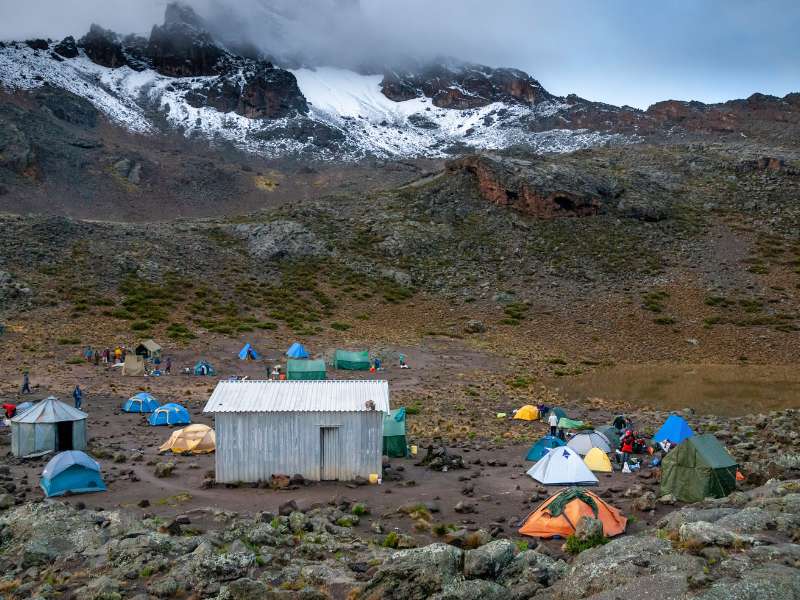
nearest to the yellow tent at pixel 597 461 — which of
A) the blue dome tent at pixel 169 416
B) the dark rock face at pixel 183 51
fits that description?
the blue dome tent at pixel 169 416

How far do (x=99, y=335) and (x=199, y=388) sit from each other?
13.7 m

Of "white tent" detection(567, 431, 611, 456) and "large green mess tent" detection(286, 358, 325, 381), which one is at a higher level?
"large green mess tent" detection(286, 358, 325, 381)

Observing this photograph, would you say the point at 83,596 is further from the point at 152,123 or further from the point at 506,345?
the point at 152,123

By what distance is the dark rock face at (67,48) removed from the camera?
14738cm

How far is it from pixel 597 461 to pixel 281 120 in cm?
13911

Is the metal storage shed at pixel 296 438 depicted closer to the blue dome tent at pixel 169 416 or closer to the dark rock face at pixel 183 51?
the blue dome tent at pixel 169 416

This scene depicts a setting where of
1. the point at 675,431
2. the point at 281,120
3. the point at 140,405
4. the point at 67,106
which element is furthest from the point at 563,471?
the point at 281,120

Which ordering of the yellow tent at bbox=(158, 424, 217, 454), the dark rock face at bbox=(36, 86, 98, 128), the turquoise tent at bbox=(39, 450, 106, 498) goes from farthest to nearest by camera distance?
the dark rock face at bbox=(36, 86, 98, 128) → the yellow tent at bbox=(158, 424, 217, 454) → the turquoise tent at bbox=(39, 450, 106, 498)

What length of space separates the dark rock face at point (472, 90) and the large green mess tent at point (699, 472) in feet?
565

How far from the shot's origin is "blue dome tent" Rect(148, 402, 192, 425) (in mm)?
28125

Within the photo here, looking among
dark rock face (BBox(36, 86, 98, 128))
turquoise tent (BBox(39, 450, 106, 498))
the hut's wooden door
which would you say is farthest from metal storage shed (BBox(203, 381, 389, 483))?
dark rock face (BBox(36, 86, 98, 128))

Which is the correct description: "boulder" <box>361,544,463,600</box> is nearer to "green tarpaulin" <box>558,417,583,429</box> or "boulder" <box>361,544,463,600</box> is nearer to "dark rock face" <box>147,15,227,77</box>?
"green tarpaulin" <box>558,417,583,429</box>

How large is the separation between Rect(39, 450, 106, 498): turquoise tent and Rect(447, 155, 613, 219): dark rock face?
66563mm

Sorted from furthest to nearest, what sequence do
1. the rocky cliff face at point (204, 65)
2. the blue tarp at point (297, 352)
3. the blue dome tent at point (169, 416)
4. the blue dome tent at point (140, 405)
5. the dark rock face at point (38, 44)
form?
1. the rocky cliff face at point (204, 65)
2. the dark rock face at point (38, 44)
3. the blue tarp at point (297, 352)
4. the blue dome tent at point (140, 405)
5. the blue dome tent at point (169, 416)
